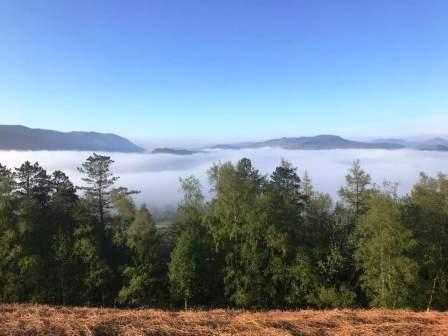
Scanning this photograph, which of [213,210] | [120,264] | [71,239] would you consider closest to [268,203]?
[213,210]

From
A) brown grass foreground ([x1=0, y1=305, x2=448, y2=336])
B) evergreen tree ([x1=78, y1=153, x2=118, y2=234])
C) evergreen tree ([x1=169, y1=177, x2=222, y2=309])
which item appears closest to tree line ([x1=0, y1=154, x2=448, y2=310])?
evergreen tree ([x1=169, y1=177, x2=222, y2=309])

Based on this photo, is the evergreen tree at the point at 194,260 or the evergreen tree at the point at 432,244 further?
the evergreen tree at the point at 194,260

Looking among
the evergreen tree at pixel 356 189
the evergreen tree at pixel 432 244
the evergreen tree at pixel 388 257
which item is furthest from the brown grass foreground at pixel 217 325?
the evergreen tree at pixel 356 189

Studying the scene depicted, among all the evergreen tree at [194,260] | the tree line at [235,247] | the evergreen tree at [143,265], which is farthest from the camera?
the evergreen tree at [143,265]

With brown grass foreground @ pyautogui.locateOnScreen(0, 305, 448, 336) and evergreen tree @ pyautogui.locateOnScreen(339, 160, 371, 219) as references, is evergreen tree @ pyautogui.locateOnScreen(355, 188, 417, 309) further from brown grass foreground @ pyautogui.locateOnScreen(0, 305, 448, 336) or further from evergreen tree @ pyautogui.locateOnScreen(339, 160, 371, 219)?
brown grass foreground @ pyautogui.locateOnScreen(0, 305, 448, 336)

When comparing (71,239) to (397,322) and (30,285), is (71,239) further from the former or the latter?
(397,322)

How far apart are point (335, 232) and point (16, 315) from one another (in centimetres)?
3029

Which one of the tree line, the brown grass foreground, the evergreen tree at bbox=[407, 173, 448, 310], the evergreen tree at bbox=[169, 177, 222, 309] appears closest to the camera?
the brown grass foreground

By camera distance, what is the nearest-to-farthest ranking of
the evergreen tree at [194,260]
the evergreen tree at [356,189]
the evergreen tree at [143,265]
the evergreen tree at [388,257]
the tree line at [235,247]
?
the evergreen tree at [388,257]
the tree line at [235,247]
the evergreen tree at [194,260]
the evergreen tree at [143,265]
the evergreen tree at [356,189]

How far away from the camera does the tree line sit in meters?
30.8

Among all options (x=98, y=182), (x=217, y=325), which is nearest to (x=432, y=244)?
(x=217, y=325)

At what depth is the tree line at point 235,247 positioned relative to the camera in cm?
3078

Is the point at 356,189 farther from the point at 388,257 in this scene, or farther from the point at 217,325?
the point at 217,325

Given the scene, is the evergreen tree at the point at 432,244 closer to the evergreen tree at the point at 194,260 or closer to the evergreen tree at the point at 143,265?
the evergreen tree at the point at 194,260
